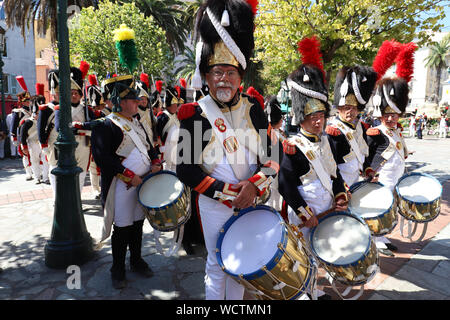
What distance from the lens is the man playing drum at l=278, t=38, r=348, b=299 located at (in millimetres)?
3045

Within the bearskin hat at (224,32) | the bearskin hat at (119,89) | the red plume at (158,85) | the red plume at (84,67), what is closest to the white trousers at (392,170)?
the bearskin hat at (224,32)

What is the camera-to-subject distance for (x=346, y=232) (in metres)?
2.72

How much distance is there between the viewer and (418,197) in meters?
3.88

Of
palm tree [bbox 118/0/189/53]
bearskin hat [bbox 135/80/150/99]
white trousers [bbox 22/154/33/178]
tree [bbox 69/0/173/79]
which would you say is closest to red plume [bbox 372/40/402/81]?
bearskin hat [bbox 135/80/150/99]

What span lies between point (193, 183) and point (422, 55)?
75.8 meters

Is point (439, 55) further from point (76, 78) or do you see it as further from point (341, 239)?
point (341, 239)

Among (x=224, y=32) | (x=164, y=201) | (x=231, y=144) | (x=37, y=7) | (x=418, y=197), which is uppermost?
(x=37, y=7)

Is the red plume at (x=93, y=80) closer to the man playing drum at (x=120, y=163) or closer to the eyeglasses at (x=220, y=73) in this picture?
the man playing drum at (x=120, y=163)

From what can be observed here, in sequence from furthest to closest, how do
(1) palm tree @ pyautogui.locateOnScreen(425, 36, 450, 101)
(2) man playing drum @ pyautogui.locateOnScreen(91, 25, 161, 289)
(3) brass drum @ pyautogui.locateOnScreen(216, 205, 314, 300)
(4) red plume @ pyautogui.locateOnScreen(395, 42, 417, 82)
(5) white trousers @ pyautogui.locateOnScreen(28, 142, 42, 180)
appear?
(1) palm tree @ pyautogui.locateOnScreen(425, 36, 450, 101)
(5) white trousers @ pyautogui.locateOnScreen(28, 142, 42, 180)
(4) red plume @ pyautogui.locateOnScreen(395, 42, 417, 82)
(2) man playing drum @ pyautogui.locateOnScreen(91, 25, 161, 289)
(3) brass drum @ pyautogui.locateOnScreen(216, 205, 314, 300)

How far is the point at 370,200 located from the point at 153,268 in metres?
2.65

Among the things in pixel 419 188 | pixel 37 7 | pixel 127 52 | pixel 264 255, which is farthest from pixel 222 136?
pixel 37 7

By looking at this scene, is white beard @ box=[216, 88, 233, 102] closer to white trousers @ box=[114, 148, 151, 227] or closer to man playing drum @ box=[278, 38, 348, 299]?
man playing drum @ box=[278, 38, 348, 299]

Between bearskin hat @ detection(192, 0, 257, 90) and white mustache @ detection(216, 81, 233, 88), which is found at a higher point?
bearskin hat @ detection(192, 0, 257, 90)

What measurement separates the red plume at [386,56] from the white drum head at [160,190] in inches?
132
